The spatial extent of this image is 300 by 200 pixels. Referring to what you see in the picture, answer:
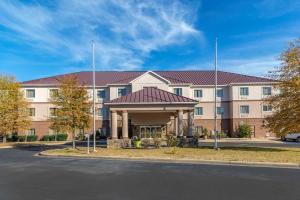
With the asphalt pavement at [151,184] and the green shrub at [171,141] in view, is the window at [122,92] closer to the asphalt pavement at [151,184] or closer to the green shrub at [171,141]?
the green shrub at [171,141]

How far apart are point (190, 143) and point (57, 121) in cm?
1194

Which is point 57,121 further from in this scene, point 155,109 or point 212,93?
point 212,93

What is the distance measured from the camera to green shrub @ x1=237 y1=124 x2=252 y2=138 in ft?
170

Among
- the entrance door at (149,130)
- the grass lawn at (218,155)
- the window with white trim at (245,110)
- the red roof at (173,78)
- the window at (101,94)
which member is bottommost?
the grass lawn at (218,155)

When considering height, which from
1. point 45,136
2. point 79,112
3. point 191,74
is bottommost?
point 45,136

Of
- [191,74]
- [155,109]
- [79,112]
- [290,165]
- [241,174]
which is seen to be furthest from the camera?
[191,74]

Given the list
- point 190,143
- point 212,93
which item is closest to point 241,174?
point 190,143

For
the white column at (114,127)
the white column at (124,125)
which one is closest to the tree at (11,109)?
the white column at (114,127)

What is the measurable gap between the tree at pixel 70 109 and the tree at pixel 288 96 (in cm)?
1570

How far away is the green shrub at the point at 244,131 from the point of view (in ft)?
170

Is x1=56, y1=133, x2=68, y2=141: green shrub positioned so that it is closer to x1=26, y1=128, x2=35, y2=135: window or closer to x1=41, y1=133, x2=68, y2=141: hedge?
x1=41, y1=133, x2=68, y2=141: hedge

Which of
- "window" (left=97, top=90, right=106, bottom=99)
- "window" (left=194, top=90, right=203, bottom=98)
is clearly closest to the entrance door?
"window" (left=194, top=90, right=203, bottom=98)

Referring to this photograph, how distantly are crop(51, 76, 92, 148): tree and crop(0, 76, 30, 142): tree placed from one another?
1739 cm

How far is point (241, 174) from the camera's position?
1447 centimetres
